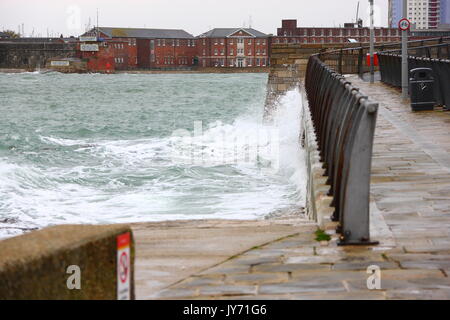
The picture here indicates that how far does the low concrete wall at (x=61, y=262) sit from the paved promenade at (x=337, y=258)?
4.38ft

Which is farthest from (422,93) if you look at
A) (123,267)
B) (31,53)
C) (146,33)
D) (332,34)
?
(146,33)

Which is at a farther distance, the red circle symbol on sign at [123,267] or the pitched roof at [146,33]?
the pitched roof at [146,33]

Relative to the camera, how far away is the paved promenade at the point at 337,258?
4652 millimetres

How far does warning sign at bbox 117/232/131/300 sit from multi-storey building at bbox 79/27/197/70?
154 m

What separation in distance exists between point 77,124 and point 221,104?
19718mm

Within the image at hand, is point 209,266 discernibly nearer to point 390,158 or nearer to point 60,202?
point 390,158

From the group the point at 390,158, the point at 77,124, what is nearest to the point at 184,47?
the point at 77,124

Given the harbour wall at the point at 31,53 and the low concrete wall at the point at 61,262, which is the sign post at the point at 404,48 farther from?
the harbour wall at the point at 31,53

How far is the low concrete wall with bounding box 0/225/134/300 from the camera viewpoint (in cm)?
290

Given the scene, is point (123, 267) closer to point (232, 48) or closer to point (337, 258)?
point (337, 258)

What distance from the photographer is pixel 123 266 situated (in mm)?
3375

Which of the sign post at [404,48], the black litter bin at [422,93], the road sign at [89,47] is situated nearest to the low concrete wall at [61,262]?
the black litter bin at [422,93]

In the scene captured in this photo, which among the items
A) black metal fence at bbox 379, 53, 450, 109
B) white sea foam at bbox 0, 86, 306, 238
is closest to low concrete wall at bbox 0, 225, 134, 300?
white sea foam at bbox 0, 86, 306, 238

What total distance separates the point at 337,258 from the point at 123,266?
7.58 feet
